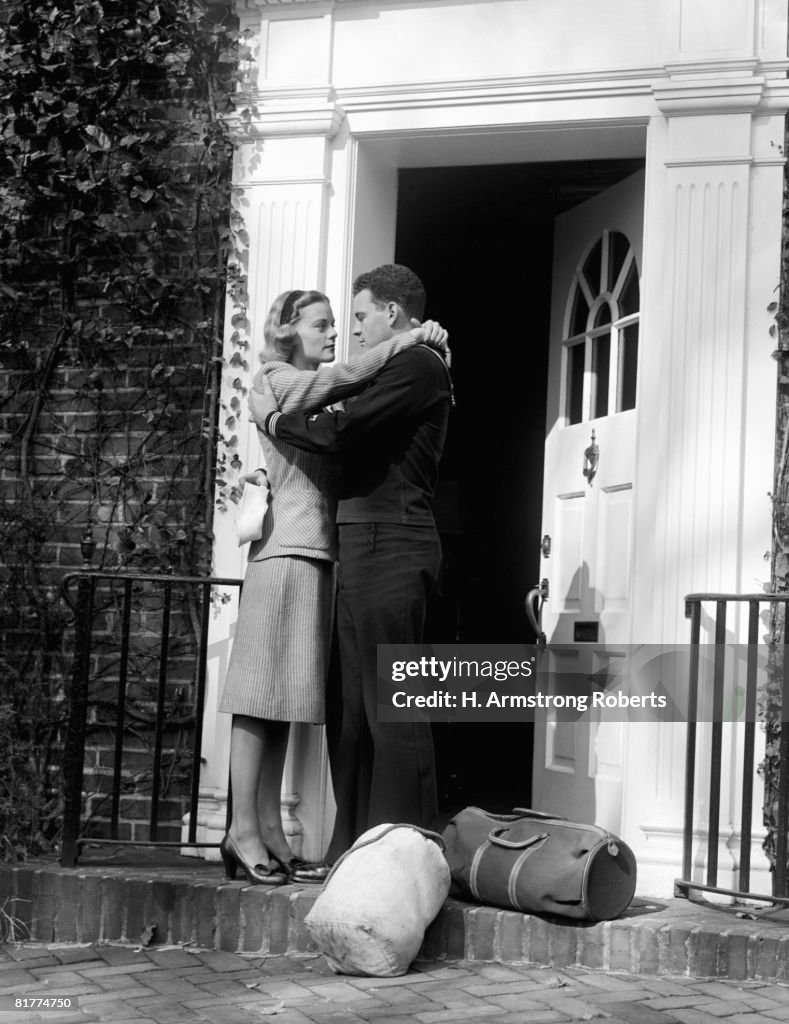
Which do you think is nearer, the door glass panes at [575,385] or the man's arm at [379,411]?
the man's arm at [379,411]

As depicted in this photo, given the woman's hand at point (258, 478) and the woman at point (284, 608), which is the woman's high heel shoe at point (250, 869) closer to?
the woman at point (284, 608)

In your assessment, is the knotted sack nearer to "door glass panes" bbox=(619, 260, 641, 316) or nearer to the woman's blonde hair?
the woman's blonde hair

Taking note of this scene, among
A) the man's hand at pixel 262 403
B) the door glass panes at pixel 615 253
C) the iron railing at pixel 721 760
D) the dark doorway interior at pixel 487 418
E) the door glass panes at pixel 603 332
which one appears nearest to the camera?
the iron railing at pixel 721 760

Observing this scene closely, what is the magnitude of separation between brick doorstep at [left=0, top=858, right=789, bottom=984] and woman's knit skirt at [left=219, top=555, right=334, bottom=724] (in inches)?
20.9

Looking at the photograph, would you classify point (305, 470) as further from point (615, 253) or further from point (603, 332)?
point (615, 253)

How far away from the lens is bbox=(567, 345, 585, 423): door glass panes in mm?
A: 5179

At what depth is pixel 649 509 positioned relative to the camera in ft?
14.1

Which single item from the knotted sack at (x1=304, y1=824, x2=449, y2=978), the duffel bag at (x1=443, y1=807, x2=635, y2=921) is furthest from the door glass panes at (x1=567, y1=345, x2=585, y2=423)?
the knotted sack at (x1=304, y1=824, x2=449, y2=978)

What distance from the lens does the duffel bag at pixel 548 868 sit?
3461mm

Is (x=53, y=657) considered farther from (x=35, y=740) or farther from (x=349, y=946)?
(x=349, y=946)

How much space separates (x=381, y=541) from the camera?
3795 mm

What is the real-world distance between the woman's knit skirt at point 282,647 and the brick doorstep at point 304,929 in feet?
1.74

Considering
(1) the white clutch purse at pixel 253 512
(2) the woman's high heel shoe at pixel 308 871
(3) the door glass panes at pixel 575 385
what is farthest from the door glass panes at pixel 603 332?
(2) the woman's high heel shoe at pixel 308 871

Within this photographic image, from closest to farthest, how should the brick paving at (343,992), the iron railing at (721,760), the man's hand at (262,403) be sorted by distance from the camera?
1. the brick paving at (343,992)
2. the iron railing at (721,760)
3. the man's hand at (262,403)
